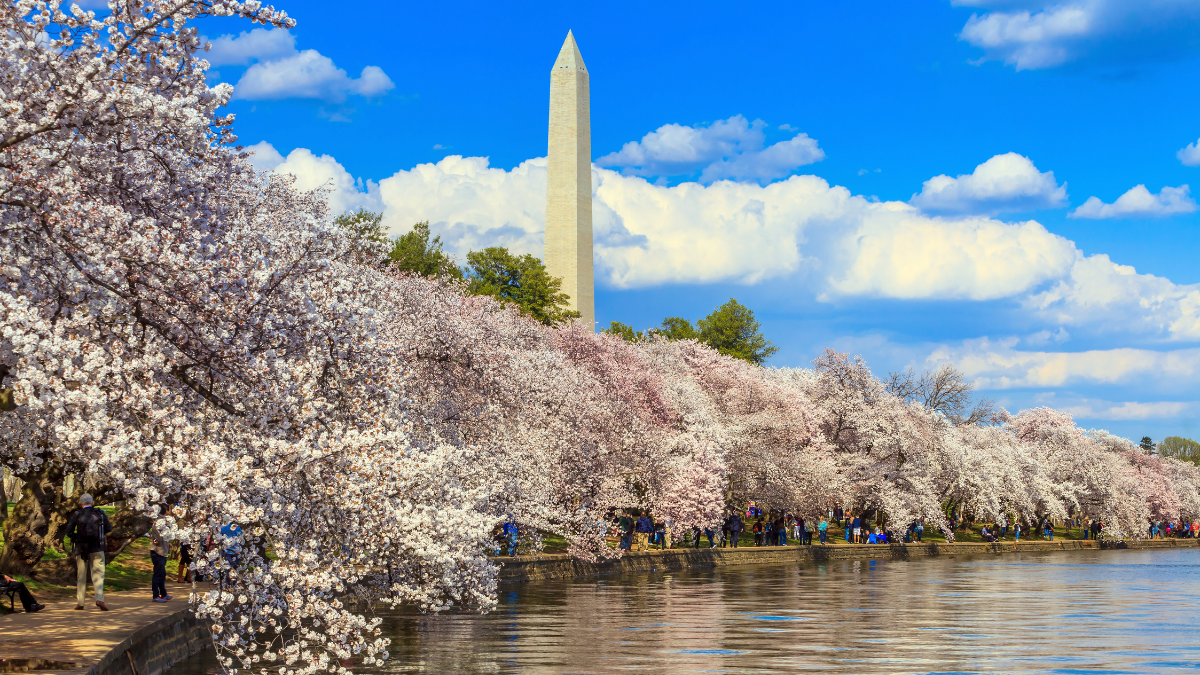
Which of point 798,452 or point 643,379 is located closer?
point 643,379

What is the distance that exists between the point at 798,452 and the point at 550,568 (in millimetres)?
23858

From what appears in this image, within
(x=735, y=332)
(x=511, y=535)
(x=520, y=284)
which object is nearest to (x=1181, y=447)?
(x=735, y=332)

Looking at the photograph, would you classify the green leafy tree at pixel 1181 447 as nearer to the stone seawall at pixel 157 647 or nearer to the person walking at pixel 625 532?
the person walking at pixel 625 532

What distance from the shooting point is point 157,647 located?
16891 mm

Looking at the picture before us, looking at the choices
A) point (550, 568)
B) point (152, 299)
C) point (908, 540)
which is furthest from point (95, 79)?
point (908, 540)

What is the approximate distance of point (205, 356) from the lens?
11977mm

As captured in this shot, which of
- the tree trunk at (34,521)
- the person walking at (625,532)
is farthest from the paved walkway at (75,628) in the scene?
the person walking at (625,532)

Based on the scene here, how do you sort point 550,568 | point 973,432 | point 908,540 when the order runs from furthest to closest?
point 973,432, point 908,540, point 550,568

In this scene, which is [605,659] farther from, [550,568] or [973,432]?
[973,432]

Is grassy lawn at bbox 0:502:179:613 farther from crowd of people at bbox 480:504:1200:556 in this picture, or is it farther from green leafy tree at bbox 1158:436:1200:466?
green leafy tree at bbox 1158:436:1200:466

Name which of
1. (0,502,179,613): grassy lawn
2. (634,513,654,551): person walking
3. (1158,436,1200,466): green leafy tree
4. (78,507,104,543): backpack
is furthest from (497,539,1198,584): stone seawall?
(1158,436,1200,466): green leafy tree

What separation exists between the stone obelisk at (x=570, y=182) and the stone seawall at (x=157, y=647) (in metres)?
50.7

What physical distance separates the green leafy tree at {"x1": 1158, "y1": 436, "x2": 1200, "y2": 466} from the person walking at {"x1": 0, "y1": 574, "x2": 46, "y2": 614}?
17356cm

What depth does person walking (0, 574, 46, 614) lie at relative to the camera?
17.8 m
